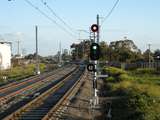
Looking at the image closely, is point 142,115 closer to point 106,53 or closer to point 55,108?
point 55,108

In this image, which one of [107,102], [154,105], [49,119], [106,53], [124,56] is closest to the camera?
[49,119]

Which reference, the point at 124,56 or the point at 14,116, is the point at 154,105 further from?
the point at 124,56

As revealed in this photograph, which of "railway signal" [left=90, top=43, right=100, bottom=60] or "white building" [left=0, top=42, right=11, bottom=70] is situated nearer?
"railway signal" [left=90, top=43, right=100, bottom=60]

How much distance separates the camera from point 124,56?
5477 inches

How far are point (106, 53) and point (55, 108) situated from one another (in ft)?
413

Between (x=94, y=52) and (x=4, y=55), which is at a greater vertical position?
(x=4, y=55)

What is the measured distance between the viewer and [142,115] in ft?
60.0

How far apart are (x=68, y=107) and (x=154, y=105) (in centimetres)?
568

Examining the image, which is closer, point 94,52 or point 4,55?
point 94,52

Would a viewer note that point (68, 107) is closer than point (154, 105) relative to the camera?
No

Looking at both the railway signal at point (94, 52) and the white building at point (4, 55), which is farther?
the white building at point (4, 55)

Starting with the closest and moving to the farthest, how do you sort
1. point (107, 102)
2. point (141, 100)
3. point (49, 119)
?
point (49, 119)
point (141, 100)
point (107, 102)

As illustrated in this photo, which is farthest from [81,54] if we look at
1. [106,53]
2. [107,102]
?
[107,102]

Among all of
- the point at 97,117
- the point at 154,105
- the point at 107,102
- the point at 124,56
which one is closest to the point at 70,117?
the point at 97,117
